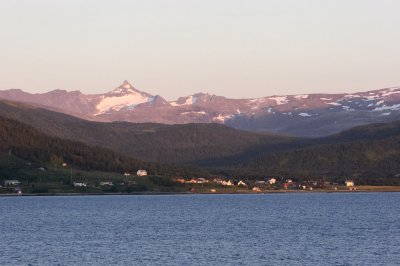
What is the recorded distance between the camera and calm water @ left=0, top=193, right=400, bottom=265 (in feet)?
349

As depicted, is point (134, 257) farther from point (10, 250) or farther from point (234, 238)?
point (234, 238)

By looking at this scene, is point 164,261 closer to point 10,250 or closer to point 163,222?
point 10,250

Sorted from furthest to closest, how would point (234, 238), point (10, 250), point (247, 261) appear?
point (234, 238)
point (10, 250)
point (247, 261)

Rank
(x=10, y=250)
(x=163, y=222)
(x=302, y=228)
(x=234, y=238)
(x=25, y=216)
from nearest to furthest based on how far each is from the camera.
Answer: (x=10, y=250), (x=234, y=238), (x=302, y=228), (x=163, y=222), (x=25, y=216)

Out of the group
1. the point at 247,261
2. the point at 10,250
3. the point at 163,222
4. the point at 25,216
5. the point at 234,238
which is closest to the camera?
the point at 247,261

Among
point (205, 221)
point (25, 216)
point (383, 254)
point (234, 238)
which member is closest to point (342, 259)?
point (383, 254)

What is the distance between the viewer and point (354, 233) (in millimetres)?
138125

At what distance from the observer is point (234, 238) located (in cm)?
13062

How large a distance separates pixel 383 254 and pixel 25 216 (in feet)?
293

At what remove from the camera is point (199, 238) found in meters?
131

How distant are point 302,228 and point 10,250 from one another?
4812 centimetres

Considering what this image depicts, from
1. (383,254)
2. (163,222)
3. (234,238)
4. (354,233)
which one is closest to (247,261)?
(383,254)

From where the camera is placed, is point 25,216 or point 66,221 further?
point 25,216

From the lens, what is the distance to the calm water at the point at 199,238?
106375mm
